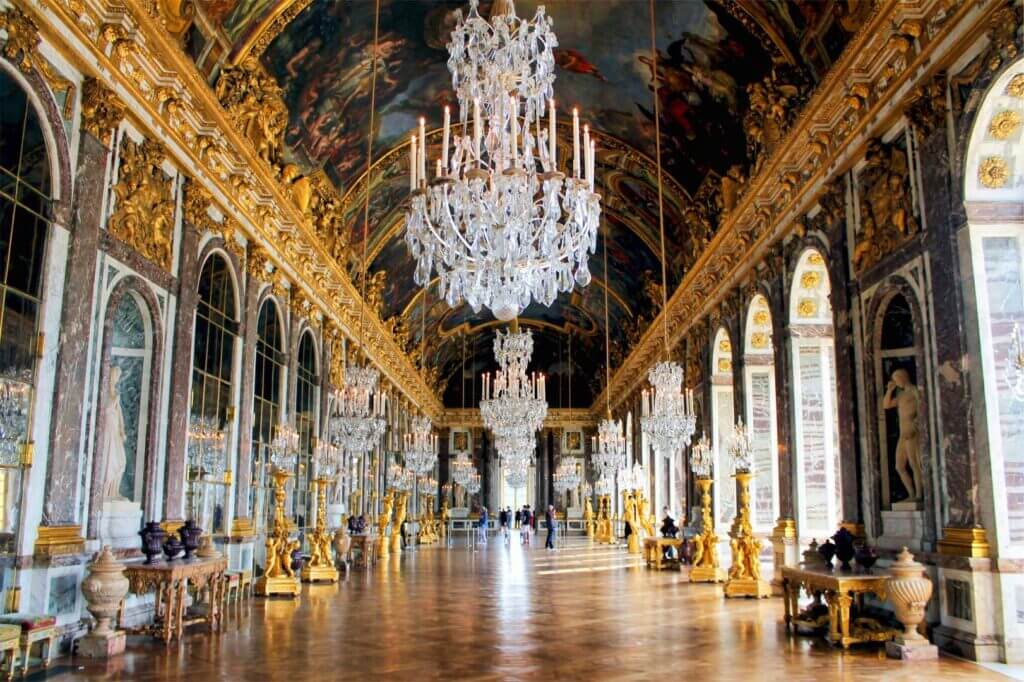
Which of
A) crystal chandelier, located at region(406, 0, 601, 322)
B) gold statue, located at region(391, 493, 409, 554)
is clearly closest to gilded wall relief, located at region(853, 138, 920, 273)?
crystal chandelier, located at region(406, 0, 601, 322)

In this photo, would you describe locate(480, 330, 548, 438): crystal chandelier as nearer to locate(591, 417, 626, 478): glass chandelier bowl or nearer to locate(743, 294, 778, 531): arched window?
locate(743, 294, 778, 531): arched window

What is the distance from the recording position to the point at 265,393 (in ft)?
47.4

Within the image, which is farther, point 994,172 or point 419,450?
point 419,450

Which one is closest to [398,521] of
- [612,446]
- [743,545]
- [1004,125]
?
[612,446]

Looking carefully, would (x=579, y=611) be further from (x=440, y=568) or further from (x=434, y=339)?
(x=434, y=339)

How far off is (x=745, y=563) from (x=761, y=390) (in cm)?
434

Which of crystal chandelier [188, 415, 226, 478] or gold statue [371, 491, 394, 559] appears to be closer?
crystal chandelier [188, 415, 226, 478]

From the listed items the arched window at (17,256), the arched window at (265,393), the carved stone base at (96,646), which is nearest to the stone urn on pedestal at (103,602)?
the carved stone base at (96,646)

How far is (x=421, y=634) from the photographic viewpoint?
26.8 ft

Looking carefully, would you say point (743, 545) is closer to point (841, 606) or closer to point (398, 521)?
point (841, 606)

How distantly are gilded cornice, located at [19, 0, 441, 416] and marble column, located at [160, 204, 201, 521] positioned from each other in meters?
1.16

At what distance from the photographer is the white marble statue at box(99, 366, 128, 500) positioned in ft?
28.5

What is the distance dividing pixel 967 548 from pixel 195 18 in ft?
33.7

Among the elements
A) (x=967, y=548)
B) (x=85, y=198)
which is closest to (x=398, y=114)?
(x=85, y=198)
